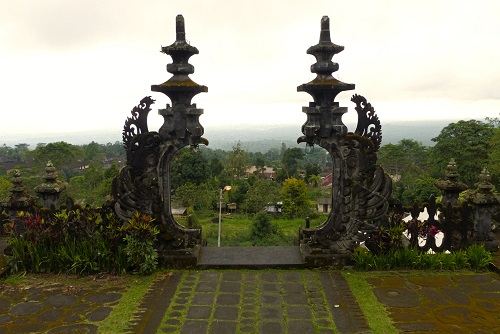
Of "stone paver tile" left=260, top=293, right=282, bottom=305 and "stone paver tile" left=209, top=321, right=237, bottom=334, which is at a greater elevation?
"stone paver tile" left=260, top=293, right=282, bottom=305

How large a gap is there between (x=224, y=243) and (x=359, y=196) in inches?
999

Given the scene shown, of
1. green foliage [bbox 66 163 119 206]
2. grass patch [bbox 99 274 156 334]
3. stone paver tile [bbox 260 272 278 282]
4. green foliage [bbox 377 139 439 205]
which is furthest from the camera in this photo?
green foliage [bbox 377 139 439 205]

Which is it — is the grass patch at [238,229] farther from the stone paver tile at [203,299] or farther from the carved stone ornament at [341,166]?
the stone paver tile at [203,299]

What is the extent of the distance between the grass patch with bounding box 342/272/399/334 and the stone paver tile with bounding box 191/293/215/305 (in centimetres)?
223

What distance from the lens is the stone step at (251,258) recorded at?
732 centimetres

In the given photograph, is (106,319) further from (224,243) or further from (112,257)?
(224,243)

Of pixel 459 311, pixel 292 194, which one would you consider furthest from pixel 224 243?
pixel 459 311

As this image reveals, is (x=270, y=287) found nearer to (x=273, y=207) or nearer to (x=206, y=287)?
(x=206, y=287)

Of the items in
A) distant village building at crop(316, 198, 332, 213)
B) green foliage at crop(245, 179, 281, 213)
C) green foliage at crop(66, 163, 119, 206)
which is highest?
green foliage at crop(66, 163, 119, 206)

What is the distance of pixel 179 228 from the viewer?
7.61 m

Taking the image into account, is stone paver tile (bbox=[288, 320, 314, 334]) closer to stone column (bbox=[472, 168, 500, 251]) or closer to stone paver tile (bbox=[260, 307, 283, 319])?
stone paver tile (bbox=[260, 307, 283, 319])

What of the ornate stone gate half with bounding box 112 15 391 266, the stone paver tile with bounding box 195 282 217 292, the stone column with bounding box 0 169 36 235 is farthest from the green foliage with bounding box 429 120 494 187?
the stone column with bounding box 0 169 36 235

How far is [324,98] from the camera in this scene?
7242mm

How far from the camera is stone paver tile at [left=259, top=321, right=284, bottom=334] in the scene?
17.3ft
